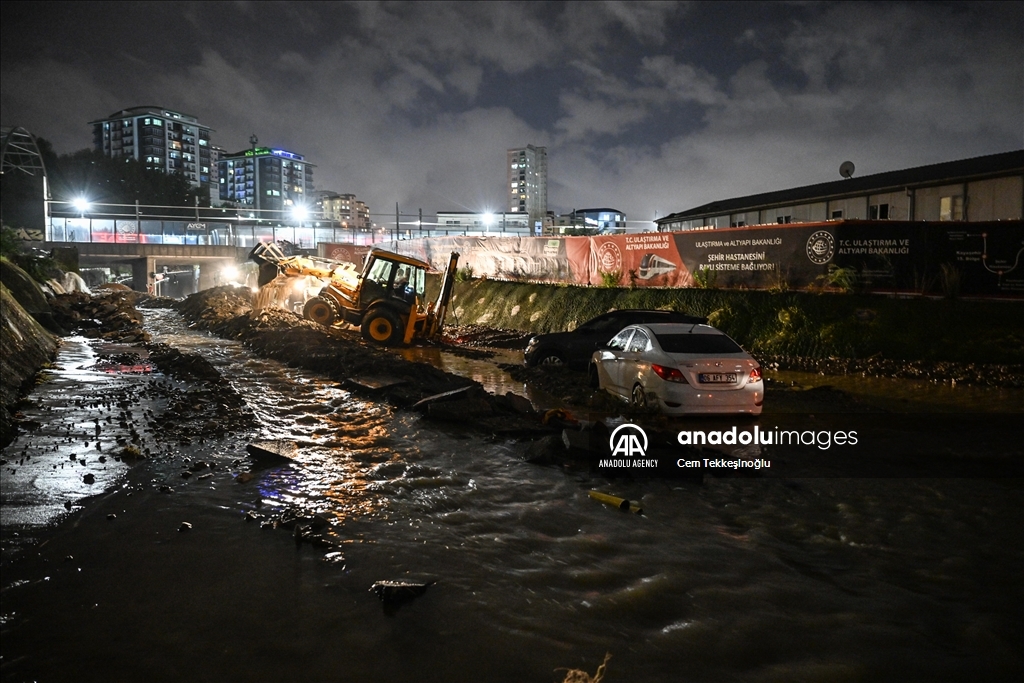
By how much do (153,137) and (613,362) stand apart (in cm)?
18983

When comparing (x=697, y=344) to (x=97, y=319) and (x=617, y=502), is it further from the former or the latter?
(x=97, y=319)

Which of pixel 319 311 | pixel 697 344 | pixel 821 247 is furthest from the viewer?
pixel 319 311

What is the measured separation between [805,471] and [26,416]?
10648mm

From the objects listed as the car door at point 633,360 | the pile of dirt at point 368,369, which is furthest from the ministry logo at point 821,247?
the pile of dirt at point 368,369

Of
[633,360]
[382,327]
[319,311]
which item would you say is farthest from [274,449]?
[319,311]

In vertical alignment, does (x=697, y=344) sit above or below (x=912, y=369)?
above

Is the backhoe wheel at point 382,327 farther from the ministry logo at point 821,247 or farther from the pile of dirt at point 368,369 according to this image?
the ministry logo at point 821,247

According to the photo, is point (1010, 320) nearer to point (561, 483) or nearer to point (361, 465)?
point (561, 483)

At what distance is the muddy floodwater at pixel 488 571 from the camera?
4.20 m

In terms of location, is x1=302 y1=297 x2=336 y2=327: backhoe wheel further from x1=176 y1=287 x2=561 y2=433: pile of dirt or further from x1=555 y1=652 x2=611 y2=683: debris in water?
x1=555 y1=652 x2=611 y2=683: debris in water

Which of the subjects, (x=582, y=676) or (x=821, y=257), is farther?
(x=821, y=257)

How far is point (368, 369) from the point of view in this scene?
1480cm

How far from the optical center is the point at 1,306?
13.4 metres

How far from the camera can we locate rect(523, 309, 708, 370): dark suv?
→ 15.4 meters
